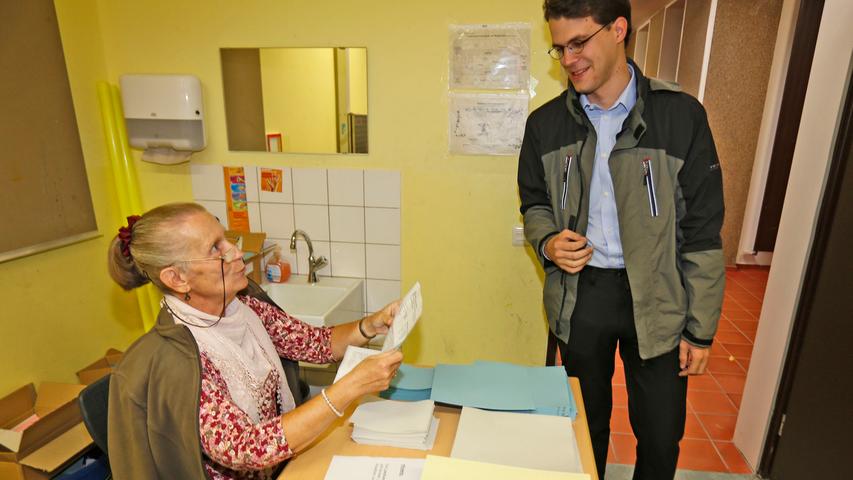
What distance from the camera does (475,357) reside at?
254 cm

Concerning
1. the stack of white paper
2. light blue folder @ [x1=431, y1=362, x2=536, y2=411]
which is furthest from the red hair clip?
light blue folder @ [x1=431, y1=362, x2=536, y2=411]

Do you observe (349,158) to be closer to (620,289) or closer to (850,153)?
(620,289)

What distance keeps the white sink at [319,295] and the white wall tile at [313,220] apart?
0.24 meters

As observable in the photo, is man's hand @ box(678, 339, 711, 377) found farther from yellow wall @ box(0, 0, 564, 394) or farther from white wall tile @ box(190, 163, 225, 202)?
white wall tile @ box(190, 163, 225, 202)

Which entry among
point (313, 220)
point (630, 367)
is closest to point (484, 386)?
point (630, 367)

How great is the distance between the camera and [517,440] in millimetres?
1078

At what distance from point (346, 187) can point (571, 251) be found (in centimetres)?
130

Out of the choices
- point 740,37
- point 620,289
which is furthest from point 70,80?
point 740,37

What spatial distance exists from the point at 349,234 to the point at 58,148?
1355 mm

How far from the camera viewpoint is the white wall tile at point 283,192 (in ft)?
7.93

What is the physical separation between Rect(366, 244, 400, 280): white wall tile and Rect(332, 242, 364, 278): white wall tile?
4 cm

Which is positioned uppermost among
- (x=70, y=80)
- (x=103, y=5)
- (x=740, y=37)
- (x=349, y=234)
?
(x=740, y=37)

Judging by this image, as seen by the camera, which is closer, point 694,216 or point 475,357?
point 694,216

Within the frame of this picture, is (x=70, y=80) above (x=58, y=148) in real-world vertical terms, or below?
above
